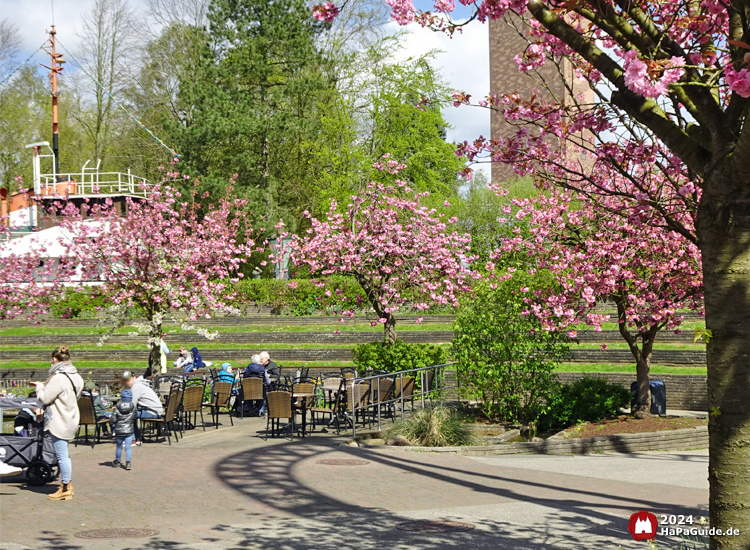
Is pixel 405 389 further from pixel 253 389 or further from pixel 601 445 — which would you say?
pixel 601 445

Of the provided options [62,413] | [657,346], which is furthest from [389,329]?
[62,413]

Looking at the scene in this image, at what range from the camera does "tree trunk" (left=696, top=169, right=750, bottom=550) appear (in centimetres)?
409

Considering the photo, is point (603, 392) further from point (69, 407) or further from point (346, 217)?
point (69, 407)

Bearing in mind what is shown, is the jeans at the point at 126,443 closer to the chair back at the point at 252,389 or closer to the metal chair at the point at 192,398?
the metal chair at the point at 192,398

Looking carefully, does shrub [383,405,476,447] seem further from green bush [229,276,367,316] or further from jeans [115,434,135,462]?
green bush [229,276,367,316]

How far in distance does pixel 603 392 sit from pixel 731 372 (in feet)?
37.1

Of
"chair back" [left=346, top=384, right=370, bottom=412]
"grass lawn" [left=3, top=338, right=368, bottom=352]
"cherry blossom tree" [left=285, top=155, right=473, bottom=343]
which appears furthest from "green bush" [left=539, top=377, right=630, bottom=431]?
"grass lawn" [left=3, top=338, right=368, bottom=352]

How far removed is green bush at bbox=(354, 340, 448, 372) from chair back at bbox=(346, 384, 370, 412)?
2.30 meters

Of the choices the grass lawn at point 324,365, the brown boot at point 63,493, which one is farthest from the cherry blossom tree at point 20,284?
the brown boot at point 63,493

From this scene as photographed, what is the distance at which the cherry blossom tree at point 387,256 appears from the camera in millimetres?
17719

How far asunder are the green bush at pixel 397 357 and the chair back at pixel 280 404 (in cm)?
381

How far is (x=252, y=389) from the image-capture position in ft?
54.2

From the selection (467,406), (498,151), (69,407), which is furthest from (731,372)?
(467,406)

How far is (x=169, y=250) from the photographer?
18609 mm
